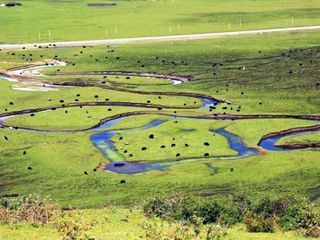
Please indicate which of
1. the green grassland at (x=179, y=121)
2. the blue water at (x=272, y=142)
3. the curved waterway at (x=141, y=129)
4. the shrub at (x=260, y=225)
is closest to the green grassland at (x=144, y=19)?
the green grassland at (x=179, y=121)

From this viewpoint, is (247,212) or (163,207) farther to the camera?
(163,207)

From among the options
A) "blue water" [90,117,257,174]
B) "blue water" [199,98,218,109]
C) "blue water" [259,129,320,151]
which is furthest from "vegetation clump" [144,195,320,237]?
"blue water" [199,98,218,109]

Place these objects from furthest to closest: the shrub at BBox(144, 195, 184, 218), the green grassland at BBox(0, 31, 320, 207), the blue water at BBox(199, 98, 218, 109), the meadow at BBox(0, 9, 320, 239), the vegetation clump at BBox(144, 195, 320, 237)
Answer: the blue water at BBox(199, 98, 218, 109), the green grassland at BBox(0, 31, 320, 207), the meadow at BBox(0, 9, 320, 239), the shrub at BBox(144, 195, 184, 218), the vegetation clump at BBox(144, 195, 320, 237)

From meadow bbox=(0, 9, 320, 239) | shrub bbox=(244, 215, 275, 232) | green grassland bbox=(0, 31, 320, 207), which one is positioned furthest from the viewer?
green grassland bbox=(0, 31, 320, 207)

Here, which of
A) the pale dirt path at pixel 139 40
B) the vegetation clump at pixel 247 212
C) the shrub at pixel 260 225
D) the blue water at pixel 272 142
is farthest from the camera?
the pale dirt path at pixel 139 40

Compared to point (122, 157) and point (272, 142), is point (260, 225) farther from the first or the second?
point (272, 142)

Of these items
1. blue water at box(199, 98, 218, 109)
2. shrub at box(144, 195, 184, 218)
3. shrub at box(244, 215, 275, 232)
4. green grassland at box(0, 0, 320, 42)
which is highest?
green grassland at box(0, 0, 320, 42)

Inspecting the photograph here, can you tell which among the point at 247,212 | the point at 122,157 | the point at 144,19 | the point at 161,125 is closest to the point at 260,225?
the point at 247,212

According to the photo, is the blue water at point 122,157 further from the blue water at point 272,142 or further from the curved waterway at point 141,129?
the blue water at point 272,142

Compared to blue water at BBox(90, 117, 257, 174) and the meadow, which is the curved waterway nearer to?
blue water at BBox(90, 117, 257, 174)
